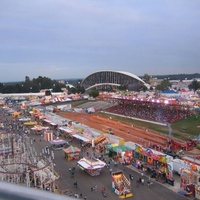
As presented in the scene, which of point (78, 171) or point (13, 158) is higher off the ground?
point (13, 158)

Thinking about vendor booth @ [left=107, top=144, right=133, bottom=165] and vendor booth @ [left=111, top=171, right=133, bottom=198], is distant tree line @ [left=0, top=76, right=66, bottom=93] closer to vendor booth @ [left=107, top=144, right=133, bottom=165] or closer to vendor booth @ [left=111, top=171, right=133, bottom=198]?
vendor booth @ [left=107, top=144, right=133, bottom=165]

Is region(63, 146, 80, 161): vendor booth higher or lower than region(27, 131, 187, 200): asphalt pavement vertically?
higher

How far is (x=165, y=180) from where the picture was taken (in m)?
14.3

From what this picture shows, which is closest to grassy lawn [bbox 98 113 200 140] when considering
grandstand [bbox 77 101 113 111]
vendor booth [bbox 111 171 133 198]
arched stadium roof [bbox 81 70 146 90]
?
vendor booth [bbox 111 171 133 198]

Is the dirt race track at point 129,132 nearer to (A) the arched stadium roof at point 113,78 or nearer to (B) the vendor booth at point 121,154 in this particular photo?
(B) the vendor booth at point 121,154

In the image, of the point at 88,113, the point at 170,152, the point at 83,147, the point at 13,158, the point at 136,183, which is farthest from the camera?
the point at 88,113

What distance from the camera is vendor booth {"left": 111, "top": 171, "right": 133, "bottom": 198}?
41.9 feet

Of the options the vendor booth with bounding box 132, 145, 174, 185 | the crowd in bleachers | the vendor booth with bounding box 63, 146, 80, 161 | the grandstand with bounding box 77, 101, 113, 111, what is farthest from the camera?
the grandstand with bounding box 77, 101, 113, 111

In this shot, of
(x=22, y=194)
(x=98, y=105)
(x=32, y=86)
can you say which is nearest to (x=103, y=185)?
(x=22, y=194)

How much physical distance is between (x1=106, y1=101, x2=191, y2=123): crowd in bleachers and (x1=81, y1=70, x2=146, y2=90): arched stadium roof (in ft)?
119

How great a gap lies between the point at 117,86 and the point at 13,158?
216 ft

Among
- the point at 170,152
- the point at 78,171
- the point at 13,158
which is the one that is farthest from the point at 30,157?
the point at 170,152

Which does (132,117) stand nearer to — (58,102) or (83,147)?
(83,147)

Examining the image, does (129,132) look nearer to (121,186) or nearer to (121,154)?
(121,154)
